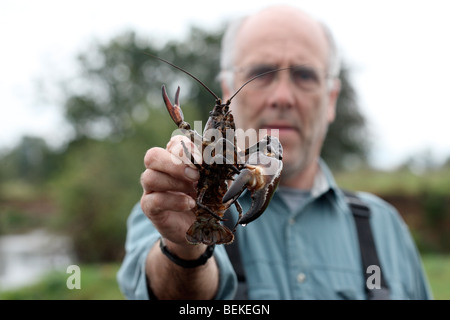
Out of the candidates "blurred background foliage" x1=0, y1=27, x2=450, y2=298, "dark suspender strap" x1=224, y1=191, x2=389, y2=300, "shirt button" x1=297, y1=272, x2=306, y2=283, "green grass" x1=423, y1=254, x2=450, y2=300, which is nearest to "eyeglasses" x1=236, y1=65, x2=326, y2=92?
"dark suspender strap" x1=224, y1=191, x2=389, y2=300

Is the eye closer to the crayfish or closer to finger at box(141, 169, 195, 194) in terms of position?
the crayfish

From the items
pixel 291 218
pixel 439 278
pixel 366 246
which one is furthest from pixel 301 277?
pixel 439 278

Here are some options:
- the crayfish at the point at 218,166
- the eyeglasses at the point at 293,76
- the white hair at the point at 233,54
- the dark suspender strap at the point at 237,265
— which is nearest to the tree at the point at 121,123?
the white hair at the point at 233,54

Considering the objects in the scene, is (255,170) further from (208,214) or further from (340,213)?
(340,213)

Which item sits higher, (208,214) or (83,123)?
(83,123)

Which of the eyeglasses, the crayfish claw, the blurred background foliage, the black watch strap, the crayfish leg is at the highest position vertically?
the blurred background foliage

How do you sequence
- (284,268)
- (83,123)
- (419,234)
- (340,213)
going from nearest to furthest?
1. (284,268)
2. (340,213)
3. (419,234)
4. (83,123)
